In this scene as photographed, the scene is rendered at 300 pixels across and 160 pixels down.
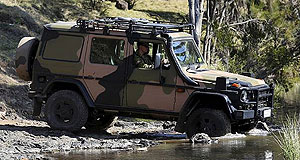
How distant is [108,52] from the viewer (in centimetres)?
1477

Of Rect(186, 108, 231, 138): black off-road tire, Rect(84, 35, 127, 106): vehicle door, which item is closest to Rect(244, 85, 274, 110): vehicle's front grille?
Rect(186, 108, 231, 138): black off-road tire

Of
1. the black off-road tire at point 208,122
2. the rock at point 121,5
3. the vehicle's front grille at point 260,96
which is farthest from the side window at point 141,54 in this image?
the rock at point 121,5

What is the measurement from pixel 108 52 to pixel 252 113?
117 inches

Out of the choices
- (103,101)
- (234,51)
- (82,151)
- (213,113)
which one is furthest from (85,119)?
(234,51)

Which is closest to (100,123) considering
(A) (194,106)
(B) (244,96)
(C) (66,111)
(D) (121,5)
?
→ (C) (66,111)

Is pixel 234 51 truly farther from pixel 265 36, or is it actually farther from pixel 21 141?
pixel 21 141

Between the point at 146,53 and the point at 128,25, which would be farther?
the point at 128,25

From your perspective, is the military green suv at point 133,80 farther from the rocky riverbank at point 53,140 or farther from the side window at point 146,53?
the rocky riverbank at point 53,140

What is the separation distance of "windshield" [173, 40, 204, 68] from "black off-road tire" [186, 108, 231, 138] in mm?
966

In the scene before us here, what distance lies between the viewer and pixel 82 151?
13578 mm

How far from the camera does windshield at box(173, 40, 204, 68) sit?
47.8 ft

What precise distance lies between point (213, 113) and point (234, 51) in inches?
495

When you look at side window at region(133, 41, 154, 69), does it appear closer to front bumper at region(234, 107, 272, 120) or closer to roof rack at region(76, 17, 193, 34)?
roof rack at region(76, 17, 193, 34)

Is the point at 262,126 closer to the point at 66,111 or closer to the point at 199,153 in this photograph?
the point at 199,153
